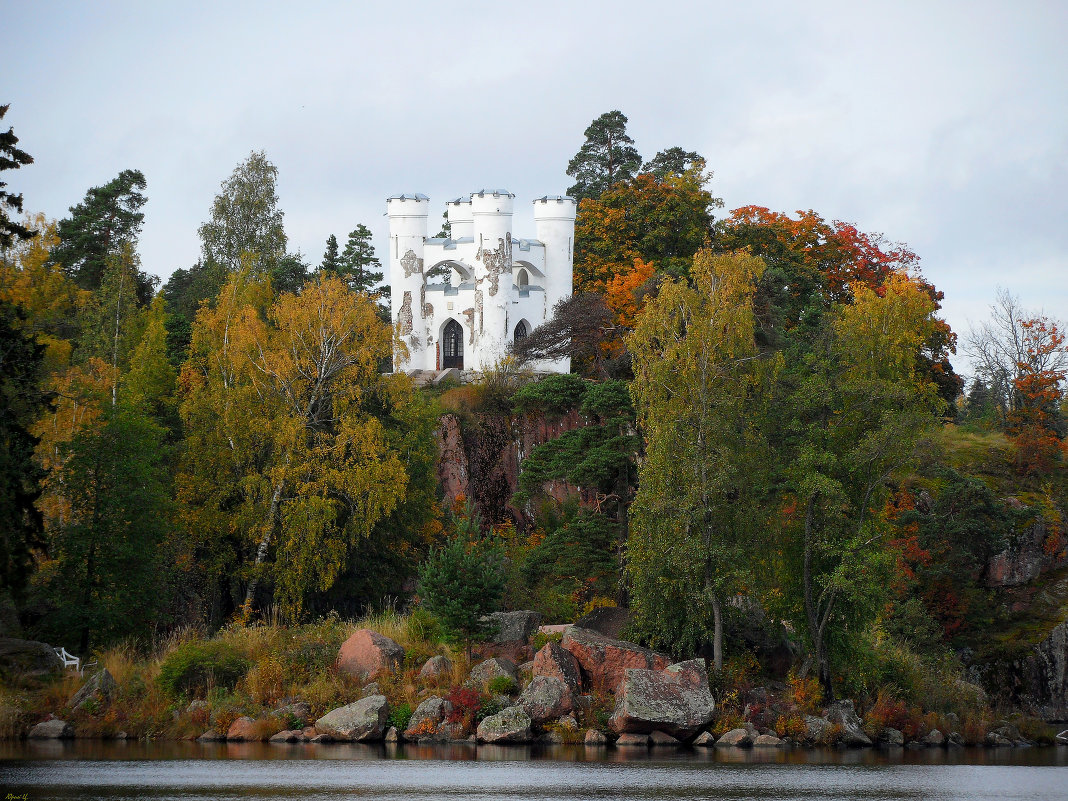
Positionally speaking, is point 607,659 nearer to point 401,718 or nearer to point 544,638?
point 544,638

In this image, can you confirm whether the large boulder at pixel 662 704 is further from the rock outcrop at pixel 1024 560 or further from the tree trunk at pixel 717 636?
the rock outcrop at pixel 1024 560

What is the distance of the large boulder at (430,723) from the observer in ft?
112

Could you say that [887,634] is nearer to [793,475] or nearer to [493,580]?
→ [793,475]

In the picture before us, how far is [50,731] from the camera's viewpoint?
32.9 m

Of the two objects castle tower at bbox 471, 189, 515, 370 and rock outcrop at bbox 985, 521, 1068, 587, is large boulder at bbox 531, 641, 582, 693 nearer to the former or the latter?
rock outcrop at bbox 985, 521, 1068, 587

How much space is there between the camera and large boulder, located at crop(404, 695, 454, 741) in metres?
34.1

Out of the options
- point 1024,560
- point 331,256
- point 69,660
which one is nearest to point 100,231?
point 331,256

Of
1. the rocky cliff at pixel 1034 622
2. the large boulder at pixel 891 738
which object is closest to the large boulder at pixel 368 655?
the large boulder at pixel 891 738

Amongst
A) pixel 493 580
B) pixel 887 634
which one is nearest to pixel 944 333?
pixel 887 634

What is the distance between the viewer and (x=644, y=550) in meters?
37.8

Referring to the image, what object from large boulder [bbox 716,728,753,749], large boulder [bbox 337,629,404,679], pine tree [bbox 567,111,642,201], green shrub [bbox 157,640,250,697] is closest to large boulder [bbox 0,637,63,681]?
green shrub [bbox 157,640,250,697]

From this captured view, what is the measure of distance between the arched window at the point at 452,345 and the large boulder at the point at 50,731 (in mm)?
33578

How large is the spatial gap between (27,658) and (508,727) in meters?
13.4

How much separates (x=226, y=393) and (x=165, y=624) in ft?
26.6
